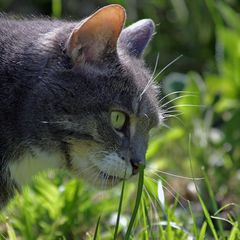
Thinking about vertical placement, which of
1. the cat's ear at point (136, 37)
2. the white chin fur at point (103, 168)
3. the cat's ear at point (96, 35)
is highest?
the cat's ear at point (96, 35)

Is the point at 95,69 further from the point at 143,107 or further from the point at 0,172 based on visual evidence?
the point at 0,172

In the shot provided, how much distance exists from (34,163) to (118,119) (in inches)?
10.1

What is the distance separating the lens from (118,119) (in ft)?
6.86

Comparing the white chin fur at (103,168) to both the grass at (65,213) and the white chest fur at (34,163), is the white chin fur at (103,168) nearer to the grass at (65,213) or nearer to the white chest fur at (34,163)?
the white chest fur at (34,163)

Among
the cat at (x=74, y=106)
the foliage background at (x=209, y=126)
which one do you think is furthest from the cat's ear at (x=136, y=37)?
the foliage background at (x=209, y=126)

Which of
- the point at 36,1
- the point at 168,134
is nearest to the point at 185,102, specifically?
the point at 168,134

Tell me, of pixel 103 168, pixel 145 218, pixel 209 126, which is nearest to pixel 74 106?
pixel 103 168

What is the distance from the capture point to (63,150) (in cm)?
210

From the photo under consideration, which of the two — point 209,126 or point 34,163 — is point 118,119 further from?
point 209,126

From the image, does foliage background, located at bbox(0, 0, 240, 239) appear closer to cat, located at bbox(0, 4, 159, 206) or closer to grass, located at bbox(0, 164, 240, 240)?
grass, located at bbox(0, 164, 240, 240)

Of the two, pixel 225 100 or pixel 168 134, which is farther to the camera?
pixel 225 100

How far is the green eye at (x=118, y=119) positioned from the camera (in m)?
2.08

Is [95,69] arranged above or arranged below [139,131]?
above

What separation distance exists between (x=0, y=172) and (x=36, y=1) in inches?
84.8
